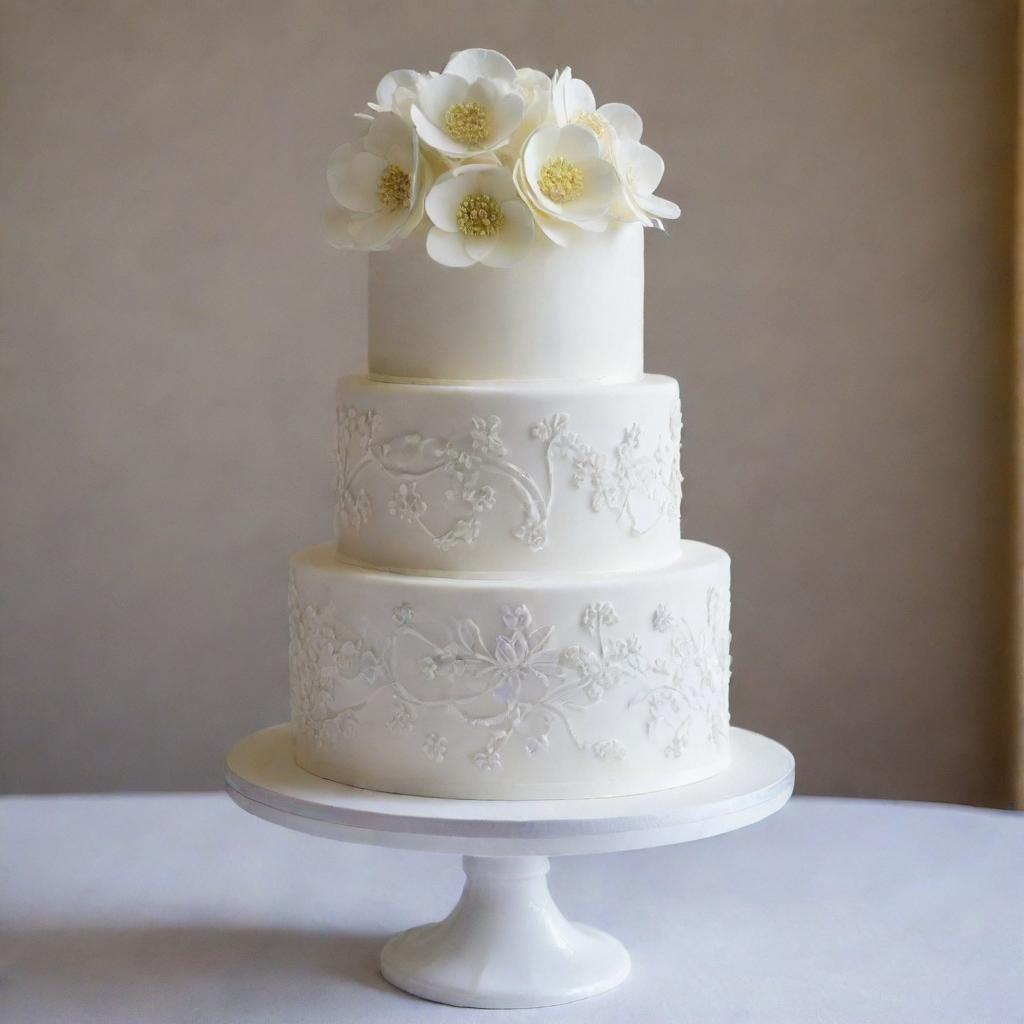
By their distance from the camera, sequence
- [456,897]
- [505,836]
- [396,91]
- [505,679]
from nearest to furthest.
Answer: [505,836] → [505,679] → [396,91] → [456,897]

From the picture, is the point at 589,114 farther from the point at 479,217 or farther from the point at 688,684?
the point at 688,684

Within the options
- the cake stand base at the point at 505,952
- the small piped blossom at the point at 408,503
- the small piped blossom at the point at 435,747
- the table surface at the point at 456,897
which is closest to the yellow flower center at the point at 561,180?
the small piped blossom at the point at 408,503

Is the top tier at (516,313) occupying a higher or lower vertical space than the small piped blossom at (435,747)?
higher

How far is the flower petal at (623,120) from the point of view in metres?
2.13

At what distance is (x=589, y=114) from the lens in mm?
2100

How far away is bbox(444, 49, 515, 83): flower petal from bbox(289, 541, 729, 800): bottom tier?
686 millimetres

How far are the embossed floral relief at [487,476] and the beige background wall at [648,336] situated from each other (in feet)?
6.05

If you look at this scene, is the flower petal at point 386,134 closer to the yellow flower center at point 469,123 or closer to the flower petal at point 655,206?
the yellow flower center at point 469,123

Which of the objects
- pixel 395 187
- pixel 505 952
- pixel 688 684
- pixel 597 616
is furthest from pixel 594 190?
pixel 505 952

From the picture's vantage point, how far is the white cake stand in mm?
1917

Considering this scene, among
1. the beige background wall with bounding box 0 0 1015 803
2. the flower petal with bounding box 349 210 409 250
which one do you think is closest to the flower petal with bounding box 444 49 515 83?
the flower petal with bounding box 349 210 409 250

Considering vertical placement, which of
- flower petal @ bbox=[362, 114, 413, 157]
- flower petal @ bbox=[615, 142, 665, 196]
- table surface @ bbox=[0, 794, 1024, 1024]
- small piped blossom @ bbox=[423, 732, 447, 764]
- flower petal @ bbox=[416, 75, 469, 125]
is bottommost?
table surface @ bbox=[0, 794, 1024, 1024]

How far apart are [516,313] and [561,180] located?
19 centimetres

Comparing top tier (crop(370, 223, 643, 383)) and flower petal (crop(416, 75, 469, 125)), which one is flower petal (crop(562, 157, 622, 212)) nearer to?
top tier (crop(370, 223, 643, 383))
